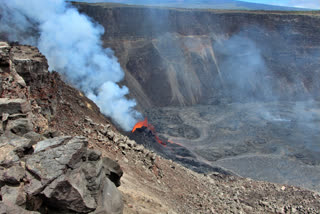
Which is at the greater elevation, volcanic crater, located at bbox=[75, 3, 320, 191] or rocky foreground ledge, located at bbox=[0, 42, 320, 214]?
volcanic crater, located at bbox=[75, 3, 320, 191]

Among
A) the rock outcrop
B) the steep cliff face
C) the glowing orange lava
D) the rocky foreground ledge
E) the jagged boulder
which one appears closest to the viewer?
the rock outcrop

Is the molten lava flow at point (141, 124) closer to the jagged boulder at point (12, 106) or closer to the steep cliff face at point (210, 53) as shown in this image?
the steep cliff face at point (210, 53)

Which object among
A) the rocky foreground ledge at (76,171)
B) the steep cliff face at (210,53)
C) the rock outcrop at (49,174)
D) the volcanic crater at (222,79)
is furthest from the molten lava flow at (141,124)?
the rock outcrop at (49,174)

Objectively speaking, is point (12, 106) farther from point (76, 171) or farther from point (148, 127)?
point (148, 127)

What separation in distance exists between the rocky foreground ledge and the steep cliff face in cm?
2034

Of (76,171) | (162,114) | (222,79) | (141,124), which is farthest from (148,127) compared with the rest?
(76,171)

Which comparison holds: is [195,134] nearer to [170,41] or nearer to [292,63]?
[170,41]

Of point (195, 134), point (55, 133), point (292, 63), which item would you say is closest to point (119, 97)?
point (195, 134)

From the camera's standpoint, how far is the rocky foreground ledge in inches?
174

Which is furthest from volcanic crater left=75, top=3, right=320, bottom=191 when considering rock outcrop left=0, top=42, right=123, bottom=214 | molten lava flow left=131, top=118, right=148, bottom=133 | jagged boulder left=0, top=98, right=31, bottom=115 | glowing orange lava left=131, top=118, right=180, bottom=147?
rock outcrop left=0, top=42, right=123, bottom=214

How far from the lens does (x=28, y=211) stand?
403 centimetres

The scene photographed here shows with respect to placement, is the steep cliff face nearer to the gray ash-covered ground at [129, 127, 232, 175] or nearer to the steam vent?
the steam vent

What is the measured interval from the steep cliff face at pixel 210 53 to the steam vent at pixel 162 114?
16cm

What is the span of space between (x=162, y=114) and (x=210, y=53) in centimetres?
1420
